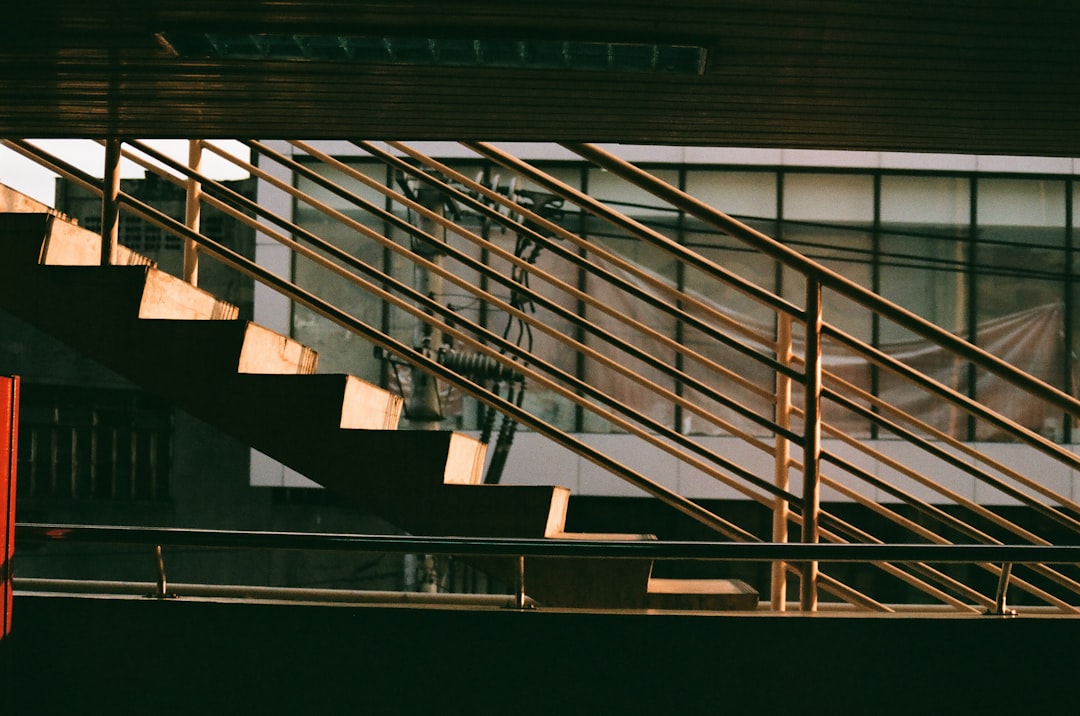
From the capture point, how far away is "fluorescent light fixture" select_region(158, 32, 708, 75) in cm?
330

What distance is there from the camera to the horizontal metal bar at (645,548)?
127 inches

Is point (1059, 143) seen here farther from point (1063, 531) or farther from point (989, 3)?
point (1063, 531)

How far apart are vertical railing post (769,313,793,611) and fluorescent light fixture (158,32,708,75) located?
1.19m

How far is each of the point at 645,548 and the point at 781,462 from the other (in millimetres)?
1114

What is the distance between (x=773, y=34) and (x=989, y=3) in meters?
0.63

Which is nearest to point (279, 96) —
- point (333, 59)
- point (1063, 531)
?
point (333, 59)

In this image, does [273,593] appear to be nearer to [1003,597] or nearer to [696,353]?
[696,353]

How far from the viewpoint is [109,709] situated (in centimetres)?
340

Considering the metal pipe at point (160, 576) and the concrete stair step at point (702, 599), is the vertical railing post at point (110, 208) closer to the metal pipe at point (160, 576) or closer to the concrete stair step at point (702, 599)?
the metal pipe at point (160, 576)

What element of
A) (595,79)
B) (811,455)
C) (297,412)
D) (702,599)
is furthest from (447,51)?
(702,599)

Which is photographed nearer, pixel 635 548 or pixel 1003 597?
pixel 635 548

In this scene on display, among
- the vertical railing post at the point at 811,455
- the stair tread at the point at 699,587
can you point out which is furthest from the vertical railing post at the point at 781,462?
the vertical railing post at the point at 811,455

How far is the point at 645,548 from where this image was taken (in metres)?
3.29

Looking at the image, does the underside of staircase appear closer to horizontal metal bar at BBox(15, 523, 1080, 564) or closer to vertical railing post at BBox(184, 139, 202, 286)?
horizontal metal bar at BBox(15, 523, 1080, 564)
